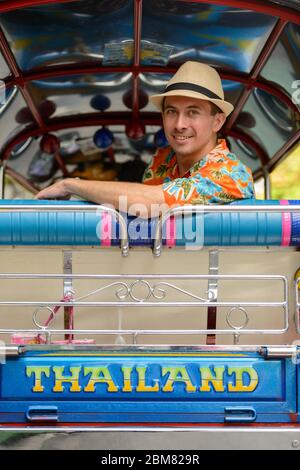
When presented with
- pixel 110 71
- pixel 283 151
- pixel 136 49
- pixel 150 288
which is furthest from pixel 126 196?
pixel 283 151

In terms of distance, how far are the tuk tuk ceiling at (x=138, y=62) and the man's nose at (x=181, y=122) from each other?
0.62 meters

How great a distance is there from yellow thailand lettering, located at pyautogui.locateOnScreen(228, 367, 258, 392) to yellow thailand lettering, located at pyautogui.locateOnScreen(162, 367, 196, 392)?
0.50 ft

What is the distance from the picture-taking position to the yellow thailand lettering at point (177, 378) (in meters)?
2.92

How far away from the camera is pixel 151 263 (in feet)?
11.1

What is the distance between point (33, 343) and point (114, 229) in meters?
0.60

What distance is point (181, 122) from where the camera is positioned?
142 inches

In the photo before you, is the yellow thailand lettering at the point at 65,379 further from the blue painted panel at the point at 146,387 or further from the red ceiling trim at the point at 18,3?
the red ceiling trim at the point at 18,3

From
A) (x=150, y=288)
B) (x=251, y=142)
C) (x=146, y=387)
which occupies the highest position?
(x=251, y=142)

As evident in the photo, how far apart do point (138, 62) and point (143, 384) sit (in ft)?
8.00

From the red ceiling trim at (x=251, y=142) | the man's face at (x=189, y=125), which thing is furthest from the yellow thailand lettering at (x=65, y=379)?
the red ceiling trim at (x=251, y=142)

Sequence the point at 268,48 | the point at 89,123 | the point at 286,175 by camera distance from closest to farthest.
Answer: the point at 268,48
the point at 89,123
the point at 286,175

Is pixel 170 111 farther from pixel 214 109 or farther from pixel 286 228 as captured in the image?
pixel 286 228

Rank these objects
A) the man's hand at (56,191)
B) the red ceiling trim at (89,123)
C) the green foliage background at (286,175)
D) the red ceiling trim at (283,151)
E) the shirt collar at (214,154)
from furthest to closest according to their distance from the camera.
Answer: the green foliage background at (286,175) → the red ceiling trim at (89,123) → the red ceiling trim at (283,151) → the shirt collar at (214,154) → the man's hand at (56,191)

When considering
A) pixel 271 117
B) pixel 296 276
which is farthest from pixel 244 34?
pixel 296 276
